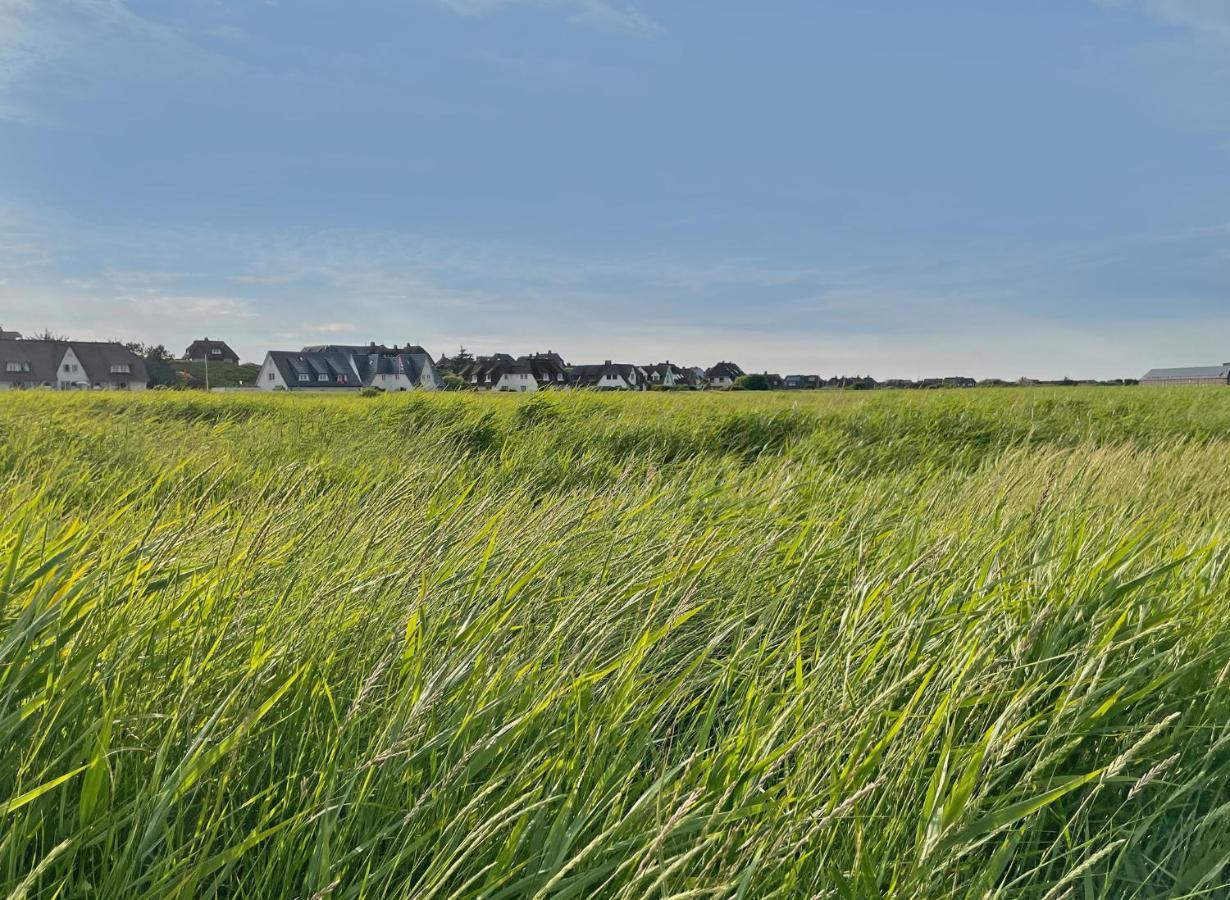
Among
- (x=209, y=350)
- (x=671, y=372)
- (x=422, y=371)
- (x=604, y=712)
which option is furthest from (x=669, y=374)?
(x=604, y=712)

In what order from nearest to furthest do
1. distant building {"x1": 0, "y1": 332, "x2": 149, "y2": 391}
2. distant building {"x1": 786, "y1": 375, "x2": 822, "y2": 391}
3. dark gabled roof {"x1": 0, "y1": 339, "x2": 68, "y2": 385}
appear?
dark gabled roof {"x1": 0, "y1": 339, "x2": 68, "y2": 385} < distant building {"x1": 0, "y1": 332, "x2": 149, "y2": 391} < distant building {"x1": 786, "y1": 375, "x2": 822, "y2": 391}

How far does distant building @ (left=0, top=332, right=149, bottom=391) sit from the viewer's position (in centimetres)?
5753

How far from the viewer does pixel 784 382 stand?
101500mm

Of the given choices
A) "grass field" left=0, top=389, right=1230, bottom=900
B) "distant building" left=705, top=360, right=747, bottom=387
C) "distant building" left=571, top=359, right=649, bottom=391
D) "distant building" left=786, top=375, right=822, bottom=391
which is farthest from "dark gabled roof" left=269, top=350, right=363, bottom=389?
"grass field" left=0, top=389, right=1230, bottom=900

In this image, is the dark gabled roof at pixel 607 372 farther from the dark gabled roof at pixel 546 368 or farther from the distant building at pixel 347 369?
the distant building at pixel 347 369

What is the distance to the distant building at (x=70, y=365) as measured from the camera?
57531mm

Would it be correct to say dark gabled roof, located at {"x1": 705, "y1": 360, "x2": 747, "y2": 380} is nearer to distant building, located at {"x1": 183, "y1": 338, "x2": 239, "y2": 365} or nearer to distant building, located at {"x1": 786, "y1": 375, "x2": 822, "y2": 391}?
distant building, located at {"x1": 786, "y1": 375, "x2": 822, "y2": 391}

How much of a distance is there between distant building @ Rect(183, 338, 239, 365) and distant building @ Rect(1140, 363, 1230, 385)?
11324 centimetres

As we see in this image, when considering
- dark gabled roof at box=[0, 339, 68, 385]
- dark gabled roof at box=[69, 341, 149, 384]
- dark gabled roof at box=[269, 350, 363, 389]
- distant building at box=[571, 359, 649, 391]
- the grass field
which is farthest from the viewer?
distant building at box=[571, 359, 649, 391]

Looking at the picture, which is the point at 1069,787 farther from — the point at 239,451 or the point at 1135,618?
the point at 239,451

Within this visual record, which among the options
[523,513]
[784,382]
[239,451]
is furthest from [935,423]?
[784,382]

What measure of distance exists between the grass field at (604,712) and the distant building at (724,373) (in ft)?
322

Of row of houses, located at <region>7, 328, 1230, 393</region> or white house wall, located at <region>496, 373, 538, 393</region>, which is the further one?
white house wall, located at <region>496, 373, 538, 393</region>

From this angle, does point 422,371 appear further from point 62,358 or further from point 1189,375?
point 1189,375
